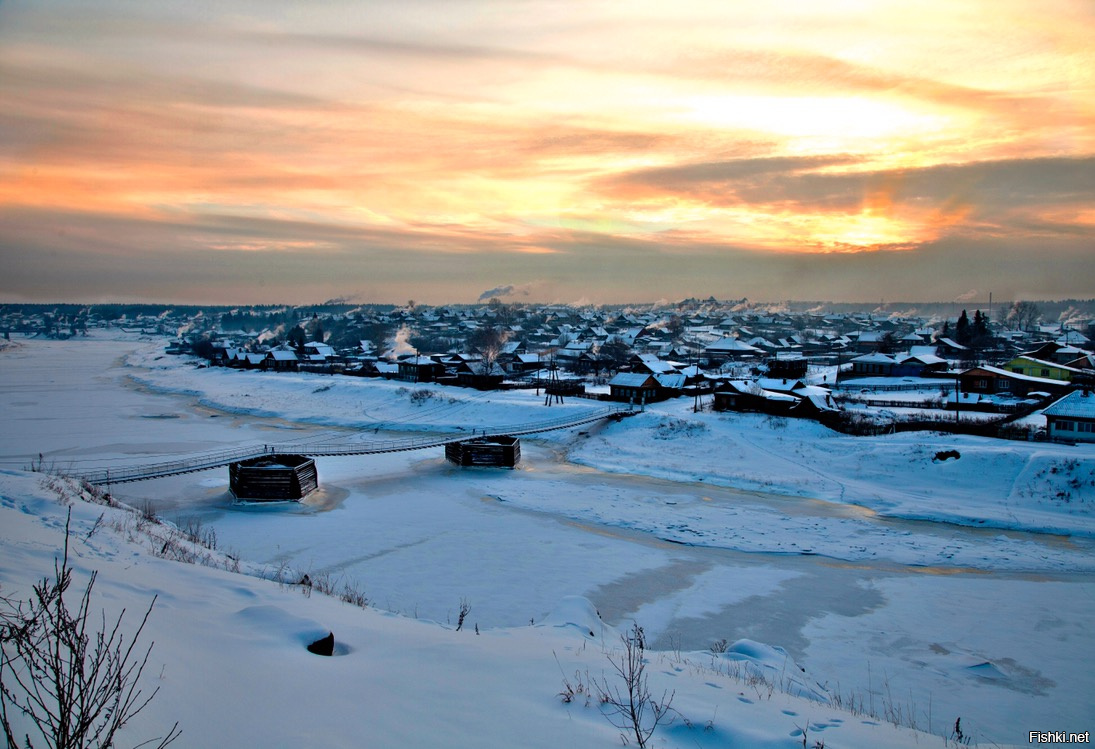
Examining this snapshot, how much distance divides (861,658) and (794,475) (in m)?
17.8

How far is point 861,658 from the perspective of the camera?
12844 millimetres

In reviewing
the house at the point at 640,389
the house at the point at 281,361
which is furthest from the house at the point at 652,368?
the house at the point at 281,361

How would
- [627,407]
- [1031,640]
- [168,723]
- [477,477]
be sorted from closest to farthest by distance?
[168,723]
[1031,640]
[477,477]
[627,407]

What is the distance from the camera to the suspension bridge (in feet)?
84.1

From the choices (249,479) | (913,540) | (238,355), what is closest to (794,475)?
(913,540)

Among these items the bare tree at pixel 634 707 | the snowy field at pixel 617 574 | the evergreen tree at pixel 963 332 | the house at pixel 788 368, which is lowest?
the snowy field at pixel 617 574

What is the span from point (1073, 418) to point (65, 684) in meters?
39.9

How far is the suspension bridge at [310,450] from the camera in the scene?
25.6 m

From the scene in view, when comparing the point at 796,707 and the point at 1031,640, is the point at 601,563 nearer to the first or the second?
the point at 1031,640

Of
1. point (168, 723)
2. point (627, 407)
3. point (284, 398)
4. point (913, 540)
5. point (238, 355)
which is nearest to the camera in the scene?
point (168, 723)

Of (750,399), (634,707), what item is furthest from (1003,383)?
(634,707)

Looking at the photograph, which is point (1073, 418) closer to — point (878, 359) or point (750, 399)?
point (750, 399)

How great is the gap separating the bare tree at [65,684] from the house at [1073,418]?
1520 inches

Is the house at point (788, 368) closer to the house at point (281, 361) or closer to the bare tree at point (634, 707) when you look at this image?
the house at point (281, 361)
